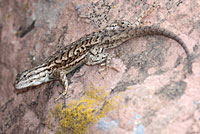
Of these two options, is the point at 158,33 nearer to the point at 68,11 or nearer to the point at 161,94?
the point at 161,94

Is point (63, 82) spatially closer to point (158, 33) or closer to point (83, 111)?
point (83, 111)

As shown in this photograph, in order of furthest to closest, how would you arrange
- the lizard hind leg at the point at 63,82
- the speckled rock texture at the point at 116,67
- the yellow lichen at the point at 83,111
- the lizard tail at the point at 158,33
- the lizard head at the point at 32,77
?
the lizard head at the point at 32,77
the lizard hind leg at the point at 63,82
the yellow lichen at the point at 83,111
the lizard tail at the point at 158,33
the speckled rock texture at the point at 116,67

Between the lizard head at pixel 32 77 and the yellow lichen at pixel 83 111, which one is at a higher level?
the lizard head at pixel 32 77

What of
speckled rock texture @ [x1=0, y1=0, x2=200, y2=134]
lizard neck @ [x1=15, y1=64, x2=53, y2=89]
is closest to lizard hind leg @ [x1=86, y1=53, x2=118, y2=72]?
speckled rock texture @ [x1=0, y1=0, x2=200, y2=134]

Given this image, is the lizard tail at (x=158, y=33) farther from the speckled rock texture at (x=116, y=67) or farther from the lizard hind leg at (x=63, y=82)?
the lizard hind leg at (x=63, y=82)

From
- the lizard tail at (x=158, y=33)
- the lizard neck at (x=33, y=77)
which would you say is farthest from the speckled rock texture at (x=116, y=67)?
the lizard neck at (x=33, y=77)

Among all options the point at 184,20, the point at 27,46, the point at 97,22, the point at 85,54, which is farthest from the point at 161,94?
the point at 27,46

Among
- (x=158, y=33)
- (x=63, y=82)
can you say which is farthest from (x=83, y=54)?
(x=158, y=33)

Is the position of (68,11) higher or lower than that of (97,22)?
higher
